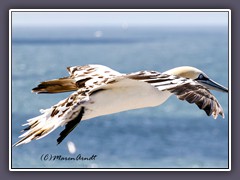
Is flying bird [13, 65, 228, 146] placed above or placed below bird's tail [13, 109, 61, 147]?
above

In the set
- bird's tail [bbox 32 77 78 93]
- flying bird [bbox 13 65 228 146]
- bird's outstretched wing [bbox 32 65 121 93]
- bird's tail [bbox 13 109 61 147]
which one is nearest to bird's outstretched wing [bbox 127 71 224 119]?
flying bird [bbox 13 65 228 146]

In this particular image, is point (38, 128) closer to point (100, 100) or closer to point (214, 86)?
point (100, 100)

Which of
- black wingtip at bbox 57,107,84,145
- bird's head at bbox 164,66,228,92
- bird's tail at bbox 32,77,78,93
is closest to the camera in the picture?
black wingtip at bbox 57,107,84,145

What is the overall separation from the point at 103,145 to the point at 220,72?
105 cm

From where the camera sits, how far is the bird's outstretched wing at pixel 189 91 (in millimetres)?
5480

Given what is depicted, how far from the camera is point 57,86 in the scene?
6.82 m

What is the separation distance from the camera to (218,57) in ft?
22.9

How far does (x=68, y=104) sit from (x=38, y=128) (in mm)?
271

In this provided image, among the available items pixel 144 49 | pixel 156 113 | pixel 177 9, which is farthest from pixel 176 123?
pixel 177 9

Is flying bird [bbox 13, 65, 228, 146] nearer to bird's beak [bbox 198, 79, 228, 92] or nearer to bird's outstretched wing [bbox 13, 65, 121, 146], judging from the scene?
bird's outstretched wing [bbox 13, 65, 121, 146]

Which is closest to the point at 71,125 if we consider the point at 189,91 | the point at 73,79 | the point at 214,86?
A: the point at 73,79

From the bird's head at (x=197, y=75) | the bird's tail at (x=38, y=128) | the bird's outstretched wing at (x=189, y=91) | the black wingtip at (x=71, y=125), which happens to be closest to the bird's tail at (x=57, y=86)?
the bird's tail at (x=38, y=128)

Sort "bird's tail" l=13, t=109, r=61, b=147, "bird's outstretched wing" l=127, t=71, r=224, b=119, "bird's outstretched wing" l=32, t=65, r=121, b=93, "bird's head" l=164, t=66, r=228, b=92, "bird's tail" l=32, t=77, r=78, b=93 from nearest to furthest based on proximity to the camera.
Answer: "bird's outstretched wing" l=127, t=71, r=224, b=119 < "bird's tail" l=13, t=109, r=61, b=147 < "bird's head" l=164, t=66, r=228, b=92 < "bird's outstretched wing" l=32, t=65, r=121, b=93 < "bird's tail" l=32, t=77, r=78, b=93

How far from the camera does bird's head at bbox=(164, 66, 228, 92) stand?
21.2 feet
